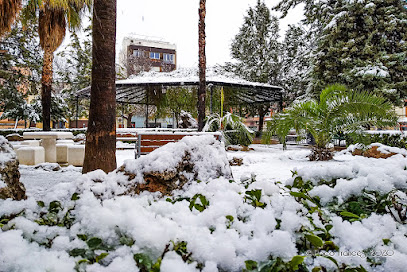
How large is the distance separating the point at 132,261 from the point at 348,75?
42.8 ft

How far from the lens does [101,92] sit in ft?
10.6

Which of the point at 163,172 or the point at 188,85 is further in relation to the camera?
the point at 188,85

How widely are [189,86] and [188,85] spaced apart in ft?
8.22

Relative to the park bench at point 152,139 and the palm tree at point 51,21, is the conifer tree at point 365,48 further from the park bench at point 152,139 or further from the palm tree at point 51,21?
the palm tree at point 51,21

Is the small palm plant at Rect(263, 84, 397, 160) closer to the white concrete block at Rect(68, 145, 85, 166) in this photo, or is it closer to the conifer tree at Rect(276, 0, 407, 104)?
the white concrete block at Rect(68, 145, 85, 166)

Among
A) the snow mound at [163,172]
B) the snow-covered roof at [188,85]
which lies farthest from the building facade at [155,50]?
the snow mound at [163,172]

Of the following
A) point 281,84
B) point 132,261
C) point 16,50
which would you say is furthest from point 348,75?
point 16,50

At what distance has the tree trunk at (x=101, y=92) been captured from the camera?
324 cm

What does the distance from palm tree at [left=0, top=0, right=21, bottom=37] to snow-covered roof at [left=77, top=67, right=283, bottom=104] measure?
257 inches

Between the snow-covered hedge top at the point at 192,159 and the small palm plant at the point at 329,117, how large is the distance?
14.0 feet

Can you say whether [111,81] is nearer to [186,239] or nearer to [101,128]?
[101,128]

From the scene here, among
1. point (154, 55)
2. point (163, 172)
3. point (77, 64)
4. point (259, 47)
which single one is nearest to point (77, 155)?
point (163, 172)

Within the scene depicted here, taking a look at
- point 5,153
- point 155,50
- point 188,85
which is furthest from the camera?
point 155,50

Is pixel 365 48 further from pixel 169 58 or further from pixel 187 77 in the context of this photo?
pixel 169 58
